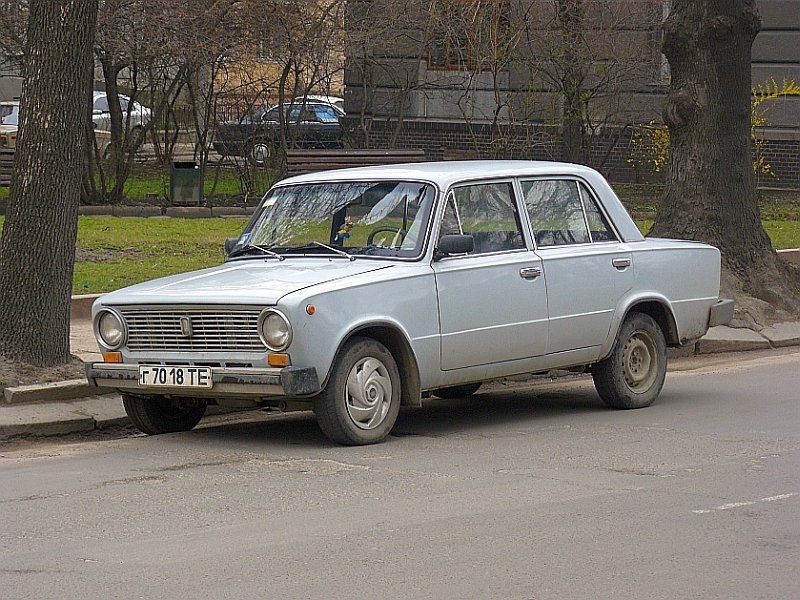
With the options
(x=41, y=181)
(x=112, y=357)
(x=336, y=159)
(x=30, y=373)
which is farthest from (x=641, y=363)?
(x=336, y=159)

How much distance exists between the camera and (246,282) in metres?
8.57

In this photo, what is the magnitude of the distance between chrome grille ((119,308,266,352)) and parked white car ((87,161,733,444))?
0.01 meters

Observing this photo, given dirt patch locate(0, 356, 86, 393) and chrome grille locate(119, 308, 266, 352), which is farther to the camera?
dirt patch locate(0, 356, 86, 393)

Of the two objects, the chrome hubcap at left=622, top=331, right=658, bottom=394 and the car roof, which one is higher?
the car roof

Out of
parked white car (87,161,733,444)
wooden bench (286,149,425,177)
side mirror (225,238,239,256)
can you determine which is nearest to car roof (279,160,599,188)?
parked white car (87,161,733,444)

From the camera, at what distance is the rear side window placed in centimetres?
985

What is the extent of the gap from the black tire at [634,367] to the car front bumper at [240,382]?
2798 mm

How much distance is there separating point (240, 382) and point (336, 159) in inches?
505

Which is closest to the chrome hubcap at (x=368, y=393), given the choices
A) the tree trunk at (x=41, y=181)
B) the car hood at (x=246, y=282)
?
the car hood at (x=246, y=282)

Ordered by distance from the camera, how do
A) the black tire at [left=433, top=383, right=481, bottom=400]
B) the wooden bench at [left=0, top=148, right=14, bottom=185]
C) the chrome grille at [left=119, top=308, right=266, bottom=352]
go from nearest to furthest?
the chrome grille at [left=119, top=308, right=266, bottom=352]
the black tire at [left=433, top=383, right=481, bottom=400]
the wooden bench at [left=0, top=148, right=14, bottom=185]

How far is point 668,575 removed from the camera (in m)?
5.65

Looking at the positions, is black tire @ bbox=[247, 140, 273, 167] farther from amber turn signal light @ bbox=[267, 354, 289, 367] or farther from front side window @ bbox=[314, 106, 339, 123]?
amber turn signal light @ bbox=[267, 354, 289, 367]

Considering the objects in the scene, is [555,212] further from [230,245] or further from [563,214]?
[230,245]

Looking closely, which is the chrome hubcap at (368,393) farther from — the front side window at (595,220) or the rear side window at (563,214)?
the front side window at (595,220)
